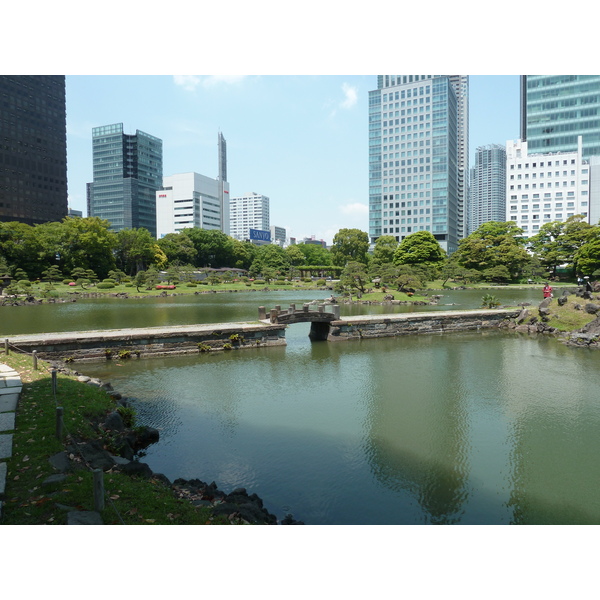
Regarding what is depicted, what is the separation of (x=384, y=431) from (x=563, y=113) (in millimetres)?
117540

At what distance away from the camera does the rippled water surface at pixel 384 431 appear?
9.26 metres

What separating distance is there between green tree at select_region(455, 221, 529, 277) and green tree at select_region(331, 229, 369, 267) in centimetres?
1873

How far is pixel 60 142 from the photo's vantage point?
103 meters

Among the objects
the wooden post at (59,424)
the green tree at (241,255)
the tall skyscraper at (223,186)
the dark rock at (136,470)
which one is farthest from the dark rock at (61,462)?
the tall skyscraper at (223,186)

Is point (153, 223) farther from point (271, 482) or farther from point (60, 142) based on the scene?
point (271, 482)

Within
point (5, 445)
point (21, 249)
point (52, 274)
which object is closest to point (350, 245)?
point (52, 274)

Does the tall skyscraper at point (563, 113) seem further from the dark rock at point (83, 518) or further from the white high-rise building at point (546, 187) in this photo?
the dark rock at point (83, 518)

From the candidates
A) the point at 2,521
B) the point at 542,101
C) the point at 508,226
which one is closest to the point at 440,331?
the point at 2,521

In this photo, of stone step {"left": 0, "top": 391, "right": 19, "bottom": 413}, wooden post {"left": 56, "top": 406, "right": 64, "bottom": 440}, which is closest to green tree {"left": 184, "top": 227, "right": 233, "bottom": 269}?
stone step {"left": 0, "top": 391, "right": 19, "bottom": 413}

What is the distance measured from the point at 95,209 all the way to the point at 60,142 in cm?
4487

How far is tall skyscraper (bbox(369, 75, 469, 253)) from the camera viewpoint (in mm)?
109750

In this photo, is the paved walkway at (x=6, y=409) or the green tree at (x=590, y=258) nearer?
the paved walkway at (x=6, y=409)

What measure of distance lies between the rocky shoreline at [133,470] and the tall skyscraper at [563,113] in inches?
4712

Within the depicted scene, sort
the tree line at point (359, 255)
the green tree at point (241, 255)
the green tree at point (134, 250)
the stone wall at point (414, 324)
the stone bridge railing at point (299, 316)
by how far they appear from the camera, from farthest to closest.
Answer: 1. the green tree at point (241, 255)
2. the green tree at point (134, 250)
3. the tree line at point (359, 255)
4. the stone wall at point (414, 324)
5. the stone bridge railing at point (299, 316)
